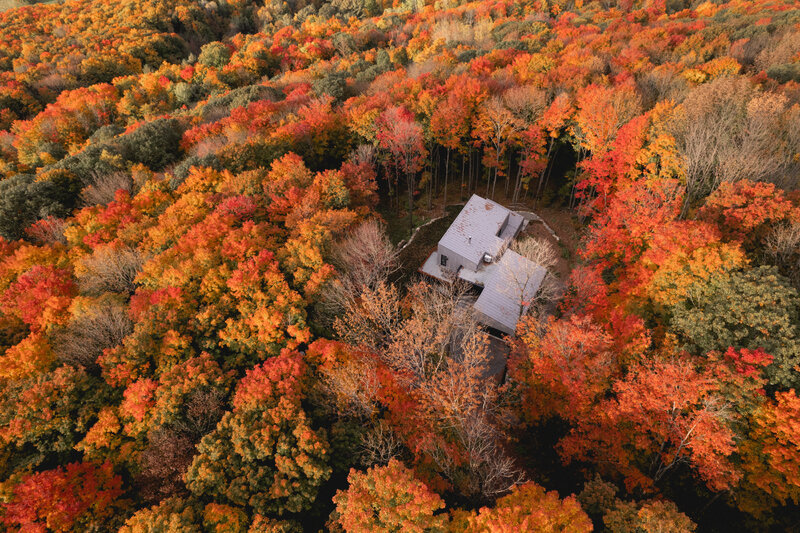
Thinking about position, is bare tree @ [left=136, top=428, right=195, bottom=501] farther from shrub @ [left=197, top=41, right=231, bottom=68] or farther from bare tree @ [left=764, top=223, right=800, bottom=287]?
shrub @ [left=197, top=41, right=231, bottom=68]

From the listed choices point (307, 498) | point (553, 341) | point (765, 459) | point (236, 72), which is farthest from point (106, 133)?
point (765, 459)

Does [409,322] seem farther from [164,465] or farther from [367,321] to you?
[164,465]

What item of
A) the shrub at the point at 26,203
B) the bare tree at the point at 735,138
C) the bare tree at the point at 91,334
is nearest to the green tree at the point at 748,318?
the bare tree at the point at 735,138

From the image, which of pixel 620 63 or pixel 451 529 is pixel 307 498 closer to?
pixel 451 529

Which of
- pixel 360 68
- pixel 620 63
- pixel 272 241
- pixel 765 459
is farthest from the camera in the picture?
pixel 360 68

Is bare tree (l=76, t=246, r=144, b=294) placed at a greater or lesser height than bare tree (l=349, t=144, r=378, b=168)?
lesser

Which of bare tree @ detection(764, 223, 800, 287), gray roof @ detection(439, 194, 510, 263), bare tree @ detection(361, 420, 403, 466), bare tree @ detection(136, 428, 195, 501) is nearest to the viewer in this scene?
bare tree @ detection(136, 428, 195, 501)

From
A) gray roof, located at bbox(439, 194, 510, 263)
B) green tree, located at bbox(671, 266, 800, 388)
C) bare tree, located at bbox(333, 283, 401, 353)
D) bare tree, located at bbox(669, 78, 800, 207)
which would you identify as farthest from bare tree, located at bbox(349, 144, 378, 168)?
green tree, located at bbox(671, 266, 800, 388)

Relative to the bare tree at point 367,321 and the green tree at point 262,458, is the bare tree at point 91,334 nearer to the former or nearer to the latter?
the green tree at point 262,458
